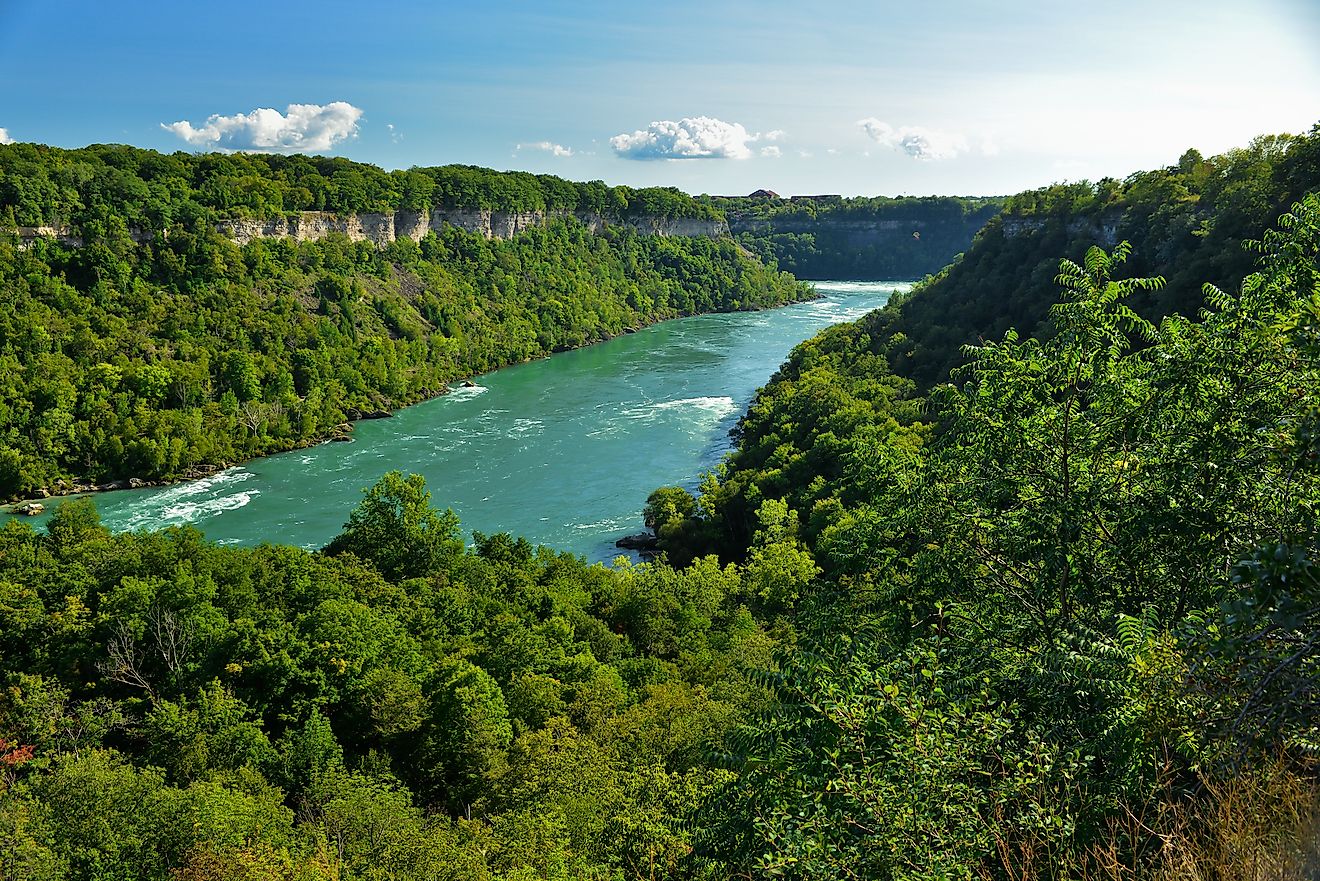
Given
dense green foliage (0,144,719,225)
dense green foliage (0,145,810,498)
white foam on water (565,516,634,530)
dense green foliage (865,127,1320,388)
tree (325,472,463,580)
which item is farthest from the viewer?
dense green foliage (0,144,719,225)

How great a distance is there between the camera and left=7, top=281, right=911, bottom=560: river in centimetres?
3297

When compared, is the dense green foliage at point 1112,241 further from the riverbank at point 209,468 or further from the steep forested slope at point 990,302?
the riverbank at point 209,468

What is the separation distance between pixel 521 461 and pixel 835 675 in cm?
3552

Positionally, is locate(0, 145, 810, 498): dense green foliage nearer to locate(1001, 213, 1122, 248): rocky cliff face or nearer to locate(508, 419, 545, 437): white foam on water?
locate(508, 419, 545, 437): white foam on water

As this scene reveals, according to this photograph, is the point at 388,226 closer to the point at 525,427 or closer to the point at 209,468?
the point at 525,427

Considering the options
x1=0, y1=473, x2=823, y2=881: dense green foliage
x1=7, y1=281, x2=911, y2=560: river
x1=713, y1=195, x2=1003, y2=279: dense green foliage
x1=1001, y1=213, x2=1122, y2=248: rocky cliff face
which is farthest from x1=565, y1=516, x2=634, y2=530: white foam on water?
x1=713, y1=195, x2=1003, y2=279: dense green foliage

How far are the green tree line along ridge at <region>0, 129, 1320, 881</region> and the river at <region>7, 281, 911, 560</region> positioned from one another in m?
9.95

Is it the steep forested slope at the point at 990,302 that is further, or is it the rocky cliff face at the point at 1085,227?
the rocky cliff face at the point at 1085,227

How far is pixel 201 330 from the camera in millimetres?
48844

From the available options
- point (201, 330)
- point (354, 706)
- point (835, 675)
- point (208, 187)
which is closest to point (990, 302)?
point (354, 706)

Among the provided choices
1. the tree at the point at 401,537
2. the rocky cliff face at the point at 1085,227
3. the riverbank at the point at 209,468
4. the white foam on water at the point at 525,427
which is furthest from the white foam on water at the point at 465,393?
the rocky cliff face at the point at 1085,227

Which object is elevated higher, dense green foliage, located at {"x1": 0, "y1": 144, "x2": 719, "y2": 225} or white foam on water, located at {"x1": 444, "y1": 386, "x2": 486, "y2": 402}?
dense green foliage, located at {"x1": 0, "y1": 144, "x2": 719, "y2": 225}

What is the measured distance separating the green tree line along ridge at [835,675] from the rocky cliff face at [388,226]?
36.4 meters

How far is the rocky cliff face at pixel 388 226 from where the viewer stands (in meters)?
52.1
